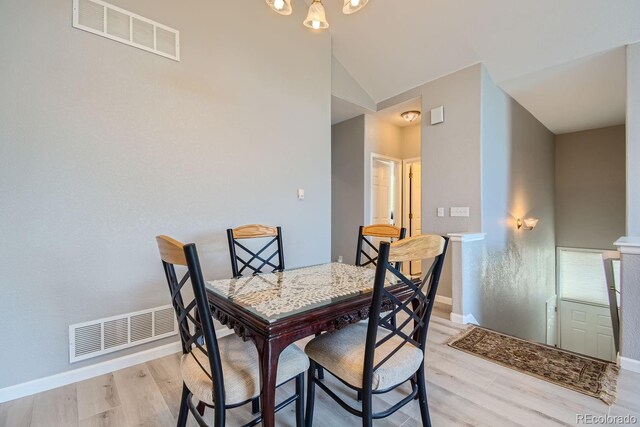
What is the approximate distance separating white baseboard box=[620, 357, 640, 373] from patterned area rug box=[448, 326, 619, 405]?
5 cm

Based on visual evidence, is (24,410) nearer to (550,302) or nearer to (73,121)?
(73,121)

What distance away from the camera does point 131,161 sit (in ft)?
6.82

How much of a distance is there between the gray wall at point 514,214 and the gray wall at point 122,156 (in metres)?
2.31

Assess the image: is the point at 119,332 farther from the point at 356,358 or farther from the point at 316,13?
the point at 316,13

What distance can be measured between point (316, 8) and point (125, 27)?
1379 mm

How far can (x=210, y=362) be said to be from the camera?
100 cm

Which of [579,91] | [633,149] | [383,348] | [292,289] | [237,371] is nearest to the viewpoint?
[237,371]

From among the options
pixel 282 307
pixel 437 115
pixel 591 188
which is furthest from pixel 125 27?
pixel 591 188

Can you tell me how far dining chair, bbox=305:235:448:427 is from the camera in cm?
108

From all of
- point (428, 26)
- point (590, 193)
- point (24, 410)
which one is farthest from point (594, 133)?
point (24, 410)

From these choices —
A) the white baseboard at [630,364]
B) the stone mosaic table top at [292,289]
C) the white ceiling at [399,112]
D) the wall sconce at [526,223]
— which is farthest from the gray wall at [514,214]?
Answer: the stone mosaic table top at [292,289]

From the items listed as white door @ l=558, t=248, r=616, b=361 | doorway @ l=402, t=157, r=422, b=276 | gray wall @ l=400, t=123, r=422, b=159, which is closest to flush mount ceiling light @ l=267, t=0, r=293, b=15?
gray wall @ l=400, t=123, r=422, b=159

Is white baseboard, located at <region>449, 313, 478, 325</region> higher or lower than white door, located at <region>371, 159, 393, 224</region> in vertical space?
lower

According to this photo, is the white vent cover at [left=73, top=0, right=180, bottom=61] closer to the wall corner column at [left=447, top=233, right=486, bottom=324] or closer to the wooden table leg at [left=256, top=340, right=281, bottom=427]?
the wooden table leg at [left=256, top=340, right=281, bottom=427]
